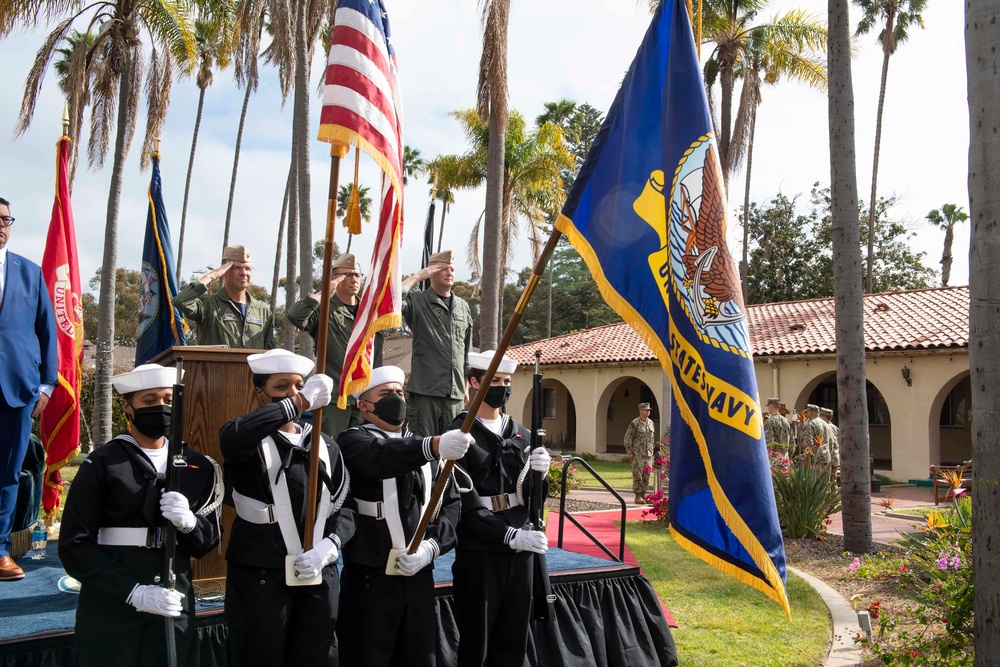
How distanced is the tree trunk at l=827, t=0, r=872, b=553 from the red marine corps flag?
315 inches

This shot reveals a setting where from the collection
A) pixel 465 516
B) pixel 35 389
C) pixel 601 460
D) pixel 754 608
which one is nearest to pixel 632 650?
pixel 465 516

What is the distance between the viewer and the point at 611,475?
22453 mm

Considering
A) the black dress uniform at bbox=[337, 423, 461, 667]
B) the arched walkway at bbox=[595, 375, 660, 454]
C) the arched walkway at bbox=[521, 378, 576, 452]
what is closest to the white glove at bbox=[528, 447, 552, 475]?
the black dress uniform at bbox=[337, 423, 461, 667]

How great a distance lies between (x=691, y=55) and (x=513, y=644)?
3.12m

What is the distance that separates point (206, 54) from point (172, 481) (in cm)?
3062

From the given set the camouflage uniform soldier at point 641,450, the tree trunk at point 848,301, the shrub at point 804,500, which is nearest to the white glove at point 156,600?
the tree trunk at point 848,301

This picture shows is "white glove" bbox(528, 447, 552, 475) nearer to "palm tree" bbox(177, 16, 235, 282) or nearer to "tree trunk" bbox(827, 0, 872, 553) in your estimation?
"tree trunk" bbox(827, 0, 872, 553)

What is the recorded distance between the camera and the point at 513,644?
4402mm

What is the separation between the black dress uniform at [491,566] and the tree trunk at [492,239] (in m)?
9.22

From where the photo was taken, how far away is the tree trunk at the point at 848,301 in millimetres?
9914

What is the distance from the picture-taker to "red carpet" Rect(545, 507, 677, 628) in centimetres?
995

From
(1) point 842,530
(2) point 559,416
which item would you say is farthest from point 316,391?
(2) point 559,416

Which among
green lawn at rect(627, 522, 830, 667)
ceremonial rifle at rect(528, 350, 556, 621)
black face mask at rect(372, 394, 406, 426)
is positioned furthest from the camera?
green lawn at rect(627, 522, 830, 667)

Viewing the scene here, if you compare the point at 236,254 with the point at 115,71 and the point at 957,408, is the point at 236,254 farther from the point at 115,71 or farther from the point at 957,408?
the point at 957,408
